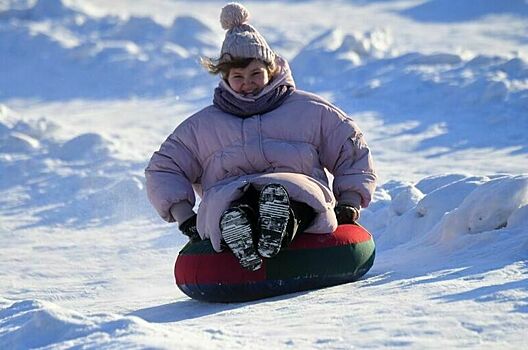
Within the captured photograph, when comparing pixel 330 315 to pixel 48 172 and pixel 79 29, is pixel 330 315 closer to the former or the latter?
pixel 48 172

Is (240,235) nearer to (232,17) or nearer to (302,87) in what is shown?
(232,17)

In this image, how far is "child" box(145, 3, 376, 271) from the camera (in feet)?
13.1

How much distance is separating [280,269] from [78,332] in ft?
3.66

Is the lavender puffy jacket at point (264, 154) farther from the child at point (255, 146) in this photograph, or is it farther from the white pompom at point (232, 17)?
the white pompom at point (232, 17)

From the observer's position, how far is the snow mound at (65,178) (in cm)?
703

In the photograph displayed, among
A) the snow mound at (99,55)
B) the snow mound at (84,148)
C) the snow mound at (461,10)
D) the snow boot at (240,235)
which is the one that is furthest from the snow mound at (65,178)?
the snow mound at (461,10)

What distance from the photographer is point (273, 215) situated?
346 centimetres

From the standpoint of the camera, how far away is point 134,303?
430 cm

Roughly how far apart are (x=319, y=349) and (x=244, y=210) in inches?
40.0

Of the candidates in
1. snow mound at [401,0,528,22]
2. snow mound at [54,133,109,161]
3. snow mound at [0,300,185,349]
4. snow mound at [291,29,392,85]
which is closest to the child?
snow mound at [0,300,185,349]

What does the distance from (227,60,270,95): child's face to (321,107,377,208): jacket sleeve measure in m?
0.29

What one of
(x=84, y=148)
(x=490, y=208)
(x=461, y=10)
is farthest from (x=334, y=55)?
(x=490, y=208)

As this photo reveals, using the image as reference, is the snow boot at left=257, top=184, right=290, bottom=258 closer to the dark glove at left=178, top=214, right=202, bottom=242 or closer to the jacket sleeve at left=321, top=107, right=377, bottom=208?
the dark glove at left=178, top=214, right=202, bottom=242

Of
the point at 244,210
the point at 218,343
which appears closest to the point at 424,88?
the point at 244,210
